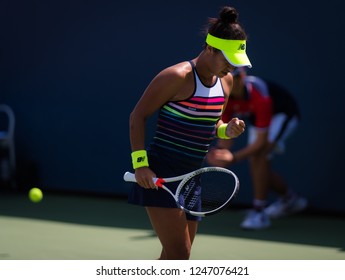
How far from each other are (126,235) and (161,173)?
242cm

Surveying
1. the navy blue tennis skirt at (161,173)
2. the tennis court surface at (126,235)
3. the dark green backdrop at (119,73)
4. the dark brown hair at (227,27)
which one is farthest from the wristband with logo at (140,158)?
the dark green backdrop at (119,73)

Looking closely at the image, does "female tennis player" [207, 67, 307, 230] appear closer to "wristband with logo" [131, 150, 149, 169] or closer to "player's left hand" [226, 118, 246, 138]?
"player's left hand" [226, 118, 246, 138]

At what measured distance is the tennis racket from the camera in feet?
13.2

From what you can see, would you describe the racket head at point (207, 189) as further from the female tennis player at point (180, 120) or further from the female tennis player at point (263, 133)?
the female tennis player at point (263, 133)

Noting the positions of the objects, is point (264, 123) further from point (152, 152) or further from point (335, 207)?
point (152, 152)

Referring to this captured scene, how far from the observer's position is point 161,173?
415 cm

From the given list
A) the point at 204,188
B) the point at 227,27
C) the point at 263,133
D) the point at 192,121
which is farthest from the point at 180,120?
the point at 263,133

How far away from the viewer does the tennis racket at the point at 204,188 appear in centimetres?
403

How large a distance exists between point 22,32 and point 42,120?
980mm

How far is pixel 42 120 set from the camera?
8.85m

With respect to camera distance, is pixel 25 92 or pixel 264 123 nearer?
pixel 264 123

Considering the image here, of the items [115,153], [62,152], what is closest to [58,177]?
[62,152]

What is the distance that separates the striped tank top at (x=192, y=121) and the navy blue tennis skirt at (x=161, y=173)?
0.11ft

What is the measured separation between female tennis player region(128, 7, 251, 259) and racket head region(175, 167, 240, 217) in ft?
0.29
